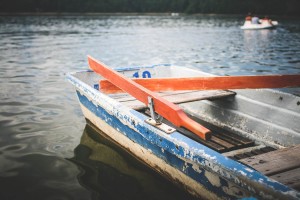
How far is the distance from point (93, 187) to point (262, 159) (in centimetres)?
208

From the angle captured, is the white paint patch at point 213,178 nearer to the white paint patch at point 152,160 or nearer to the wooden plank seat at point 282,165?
the white paint patch at point 152,160

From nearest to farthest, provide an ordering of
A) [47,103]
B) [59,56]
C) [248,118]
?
[248,118] → [47,103] → [59,56]

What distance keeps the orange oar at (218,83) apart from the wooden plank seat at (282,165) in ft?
3.36

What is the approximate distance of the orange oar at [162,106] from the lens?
2486 mm

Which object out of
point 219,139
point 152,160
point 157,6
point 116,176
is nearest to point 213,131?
point 219,139

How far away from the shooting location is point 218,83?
391 centimetres

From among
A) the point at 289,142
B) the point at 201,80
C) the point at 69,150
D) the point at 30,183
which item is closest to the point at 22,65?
the point at 69,150

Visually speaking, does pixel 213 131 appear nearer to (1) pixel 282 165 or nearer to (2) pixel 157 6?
(1) pixel 282 165

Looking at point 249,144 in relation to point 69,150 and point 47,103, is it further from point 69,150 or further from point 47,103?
point 47,103

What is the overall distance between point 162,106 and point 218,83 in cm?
126

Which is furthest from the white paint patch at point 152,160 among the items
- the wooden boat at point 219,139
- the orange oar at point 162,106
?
the orange oar at point 162,106

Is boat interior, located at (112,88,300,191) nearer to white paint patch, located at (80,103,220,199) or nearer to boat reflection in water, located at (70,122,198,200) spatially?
white paint patch, located at (80,103,220,199)

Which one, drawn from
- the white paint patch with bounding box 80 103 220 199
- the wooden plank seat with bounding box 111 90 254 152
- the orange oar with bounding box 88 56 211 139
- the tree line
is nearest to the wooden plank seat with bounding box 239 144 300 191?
the white paint patch with bounding box 80 103 220 199

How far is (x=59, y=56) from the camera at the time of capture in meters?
13.5
